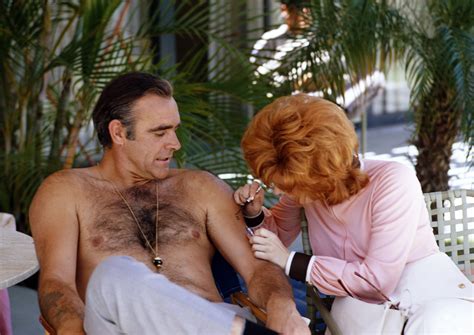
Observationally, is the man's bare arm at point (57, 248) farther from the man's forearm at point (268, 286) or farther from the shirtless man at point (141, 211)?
the man's forearm at point (268, 286)

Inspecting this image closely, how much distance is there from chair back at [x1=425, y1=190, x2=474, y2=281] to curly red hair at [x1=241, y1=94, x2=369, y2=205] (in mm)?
488

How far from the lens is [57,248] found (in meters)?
2.62

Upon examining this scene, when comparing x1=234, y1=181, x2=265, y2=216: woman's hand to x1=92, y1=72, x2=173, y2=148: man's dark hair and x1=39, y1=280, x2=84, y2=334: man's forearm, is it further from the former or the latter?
x1=39, y1=280, x2=84, y2=334: man's forearm

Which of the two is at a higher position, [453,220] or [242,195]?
[242,195]

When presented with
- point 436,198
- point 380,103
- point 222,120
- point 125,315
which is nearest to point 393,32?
point 222,120

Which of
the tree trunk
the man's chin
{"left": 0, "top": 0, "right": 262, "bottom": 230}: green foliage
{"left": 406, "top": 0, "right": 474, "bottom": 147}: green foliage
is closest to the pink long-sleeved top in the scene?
the man's chin

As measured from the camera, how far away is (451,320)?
229 centimetres

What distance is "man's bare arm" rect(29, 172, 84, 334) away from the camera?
95.8 inches

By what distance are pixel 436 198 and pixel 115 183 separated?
3.41 ft

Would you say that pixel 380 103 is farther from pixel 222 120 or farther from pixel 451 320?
pixel 451 320

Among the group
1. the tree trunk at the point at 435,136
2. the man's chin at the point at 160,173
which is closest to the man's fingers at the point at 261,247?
the man's chin at the point at 160,173

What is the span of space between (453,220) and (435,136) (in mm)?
2188

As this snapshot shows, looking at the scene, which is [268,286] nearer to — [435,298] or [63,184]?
[435,298]

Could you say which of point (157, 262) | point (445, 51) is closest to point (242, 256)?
point (157, 262)
